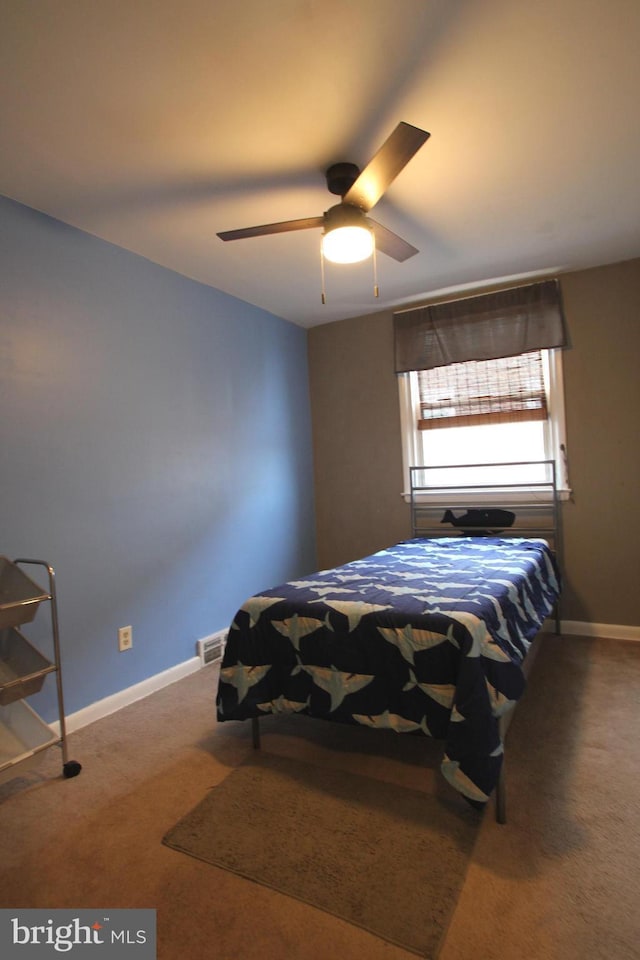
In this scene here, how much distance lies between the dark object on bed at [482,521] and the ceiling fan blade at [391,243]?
189cm

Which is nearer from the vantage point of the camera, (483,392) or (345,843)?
(345,843)

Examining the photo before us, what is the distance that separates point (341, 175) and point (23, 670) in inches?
92.3

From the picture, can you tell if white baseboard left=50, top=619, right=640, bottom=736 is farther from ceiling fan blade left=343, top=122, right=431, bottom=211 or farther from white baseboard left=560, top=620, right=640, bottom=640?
ceiling fan blade left=343, top=122, right=431, bottom=211

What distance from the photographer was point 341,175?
2064 millimetres

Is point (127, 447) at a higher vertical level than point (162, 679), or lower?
higher

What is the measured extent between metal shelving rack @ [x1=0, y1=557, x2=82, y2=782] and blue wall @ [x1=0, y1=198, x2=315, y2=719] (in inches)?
8.3

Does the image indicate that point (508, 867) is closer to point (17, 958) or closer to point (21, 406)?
point (17, 958)

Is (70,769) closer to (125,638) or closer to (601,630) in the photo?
(125,638)

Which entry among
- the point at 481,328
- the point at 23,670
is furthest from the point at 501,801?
the point at 481,328

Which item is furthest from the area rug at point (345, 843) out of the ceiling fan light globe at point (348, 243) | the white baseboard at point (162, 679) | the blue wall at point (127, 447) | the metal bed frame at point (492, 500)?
the ceiling fan light globe at point (348, 243)

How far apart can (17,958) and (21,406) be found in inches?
72.7

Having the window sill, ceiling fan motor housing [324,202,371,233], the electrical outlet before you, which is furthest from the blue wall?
ceiling fan motor housing [324,202,371,233]

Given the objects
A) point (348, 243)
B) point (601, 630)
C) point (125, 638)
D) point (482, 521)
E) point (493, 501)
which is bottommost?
point (601, 630)

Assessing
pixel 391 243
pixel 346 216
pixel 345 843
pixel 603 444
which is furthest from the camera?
pixel 603 444
